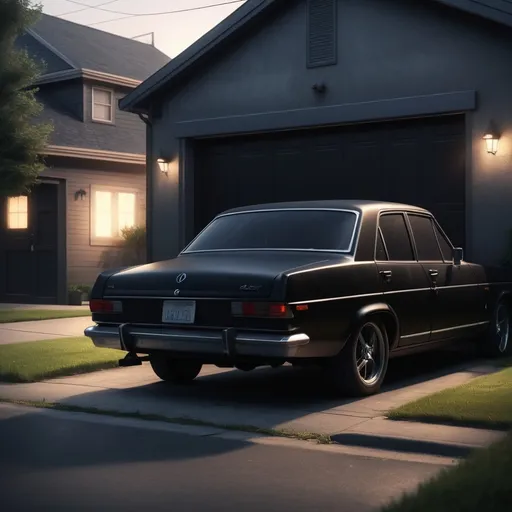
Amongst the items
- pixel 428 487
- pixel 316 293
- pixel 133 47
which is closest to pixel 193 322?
pixel 316 293

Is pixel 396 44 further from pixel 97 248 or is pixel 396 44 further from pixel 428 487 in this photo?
pixel 97 248

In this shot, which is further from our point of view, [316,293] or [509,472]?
[316,293]

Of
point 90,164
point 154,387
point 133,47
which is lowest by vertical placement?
point 154,387

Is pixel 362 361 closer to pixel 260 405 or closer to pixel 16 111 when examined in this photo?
pixel 260 405

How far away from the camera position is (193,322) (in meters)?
7.69

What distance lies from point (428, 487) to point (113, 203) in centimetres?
1937

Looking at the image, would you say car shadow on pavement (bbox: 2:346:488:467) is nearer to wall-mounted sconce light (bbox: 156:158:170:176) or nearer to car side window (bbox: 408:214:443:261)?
car side window (bbox: 408:214:443:261)

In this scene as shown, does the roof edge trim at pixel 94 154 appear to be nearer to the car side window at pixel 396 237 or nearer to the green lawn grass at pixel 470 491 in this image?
the car side window at pixel 396 237

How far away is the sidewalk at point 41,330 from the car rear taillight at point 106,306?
411cm

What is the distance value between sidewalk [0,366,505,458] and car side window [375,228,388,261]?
1.23 m

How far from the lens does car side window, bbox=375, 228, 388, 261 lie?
855 centimetres

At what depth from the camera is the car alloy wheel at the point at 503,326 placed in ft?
35.1

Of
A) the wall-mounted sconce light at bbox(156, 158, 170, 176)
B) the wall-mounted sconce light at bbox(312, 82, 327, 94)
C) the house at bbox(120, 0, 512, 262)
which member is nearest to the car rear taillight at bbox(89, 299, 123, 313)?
the house at bbox(120, 0, 512, 262)

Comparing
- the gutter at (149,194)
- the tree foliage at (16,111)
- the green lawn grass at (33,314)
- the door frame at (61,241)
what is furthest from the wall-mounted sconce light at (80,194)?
the gutter at (149,194)
